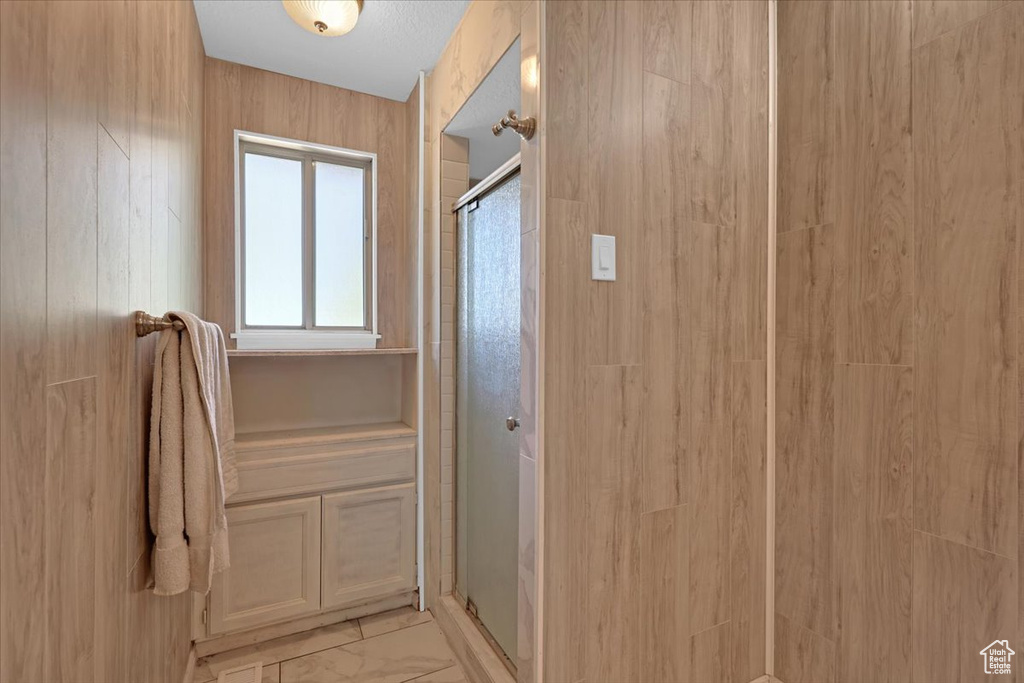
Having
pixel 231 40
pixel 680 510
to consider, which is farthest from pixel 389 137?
pixel 680 510

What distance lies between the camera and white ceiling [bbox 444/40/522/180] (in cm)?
153

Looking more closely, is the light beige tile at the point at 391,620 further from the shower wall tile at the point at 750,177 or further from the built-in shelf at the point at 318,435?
the shower wall tile at the point at 750,177

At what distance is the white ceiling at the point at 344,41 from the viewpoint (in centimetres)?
170

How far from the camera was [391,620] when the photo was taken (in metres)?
2.04

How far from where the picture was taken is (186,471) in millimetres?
1128

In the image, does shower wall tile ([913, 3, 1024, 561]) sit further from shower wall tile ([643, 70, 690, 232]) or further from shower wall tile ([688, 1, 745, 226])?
shower wall tile ([643, 70, 690, 232])

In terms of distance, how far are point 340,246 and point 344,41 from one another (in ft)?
2.91

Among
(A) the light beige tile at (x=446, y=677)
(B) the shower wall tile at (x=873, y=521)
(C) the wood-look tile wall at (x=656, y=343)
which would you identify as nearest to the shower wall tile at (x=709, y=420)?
(C) the wood-look tile wall at (x=656, y=343)

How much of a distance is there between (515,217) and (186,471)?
1.14 metres

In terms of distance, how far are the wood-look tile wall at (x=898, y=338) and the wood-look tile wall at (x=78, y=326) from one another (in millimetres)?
1737

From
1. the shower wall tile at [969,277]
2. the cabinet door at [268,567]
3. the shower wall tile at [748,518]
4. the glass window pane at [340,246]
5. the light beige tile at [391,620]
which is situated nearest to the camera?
the shower wall tile at [969,277]

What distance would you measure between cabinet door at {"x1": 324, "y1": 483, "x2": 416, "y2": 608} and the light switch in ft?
4.61

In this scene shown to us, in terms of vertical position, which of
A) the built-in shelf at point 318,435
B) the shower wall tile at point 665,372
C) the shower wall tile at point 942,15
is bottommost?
the built-in shelf at point 318,435

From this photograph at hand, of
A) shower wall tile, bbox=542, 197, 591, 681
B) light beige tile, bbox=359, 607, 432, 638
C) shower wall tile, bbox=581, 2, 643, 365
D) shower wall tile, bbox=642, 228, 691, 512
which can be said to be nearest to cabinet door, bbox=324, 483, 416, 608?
light beige tile, bbox=359, 607, 432, 638
